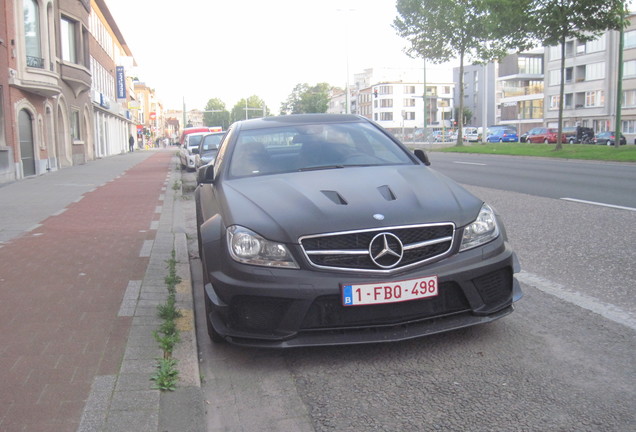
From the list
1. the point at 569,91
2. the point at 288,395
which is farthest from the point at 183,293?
the point at 569,91

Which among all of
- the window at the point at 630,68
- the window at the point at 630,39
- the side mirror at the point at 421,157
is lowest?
→ the side mirror at the point at 421,157

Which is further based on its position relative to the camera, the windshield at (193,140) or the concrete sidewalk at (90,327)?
the windshield at (193,140)

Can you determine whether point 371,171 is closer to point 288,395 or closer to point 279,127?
point 279,127

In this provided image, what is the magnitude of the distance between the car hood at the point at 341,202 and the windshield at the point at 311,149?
408 millimetres

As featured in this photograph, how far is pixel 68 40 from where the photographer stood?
28.9m

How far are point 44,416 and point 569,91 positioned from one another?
7465 centimetres

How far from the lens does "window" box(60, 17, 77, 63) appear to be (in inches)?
1109

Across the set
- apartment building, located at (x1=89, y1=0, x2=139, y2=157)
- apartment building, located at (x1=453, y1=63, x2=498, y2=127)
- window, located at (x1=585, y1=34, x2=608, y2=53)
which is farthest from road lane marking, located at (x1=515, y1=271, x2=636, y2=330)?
apartment building, located at (x1=453, y1=63, x2=498, y2=127)

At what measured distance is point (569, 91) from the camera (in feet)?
230

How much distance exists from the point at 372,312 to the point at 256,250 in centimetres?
A: 75

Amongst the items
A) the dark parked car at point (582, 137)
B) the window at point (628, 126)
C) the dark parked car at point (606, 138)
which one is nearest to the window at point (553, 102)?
the window at point (628, 126)

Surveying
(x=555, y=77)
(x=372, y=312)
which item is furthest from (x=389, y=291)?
(x=555, y=77)

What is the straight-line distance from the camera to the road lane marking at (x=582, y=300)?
4383mm

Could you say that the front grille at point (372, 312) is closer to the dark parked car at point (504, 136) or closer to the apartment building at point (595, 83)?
the dark parked car at point (504, 136)
